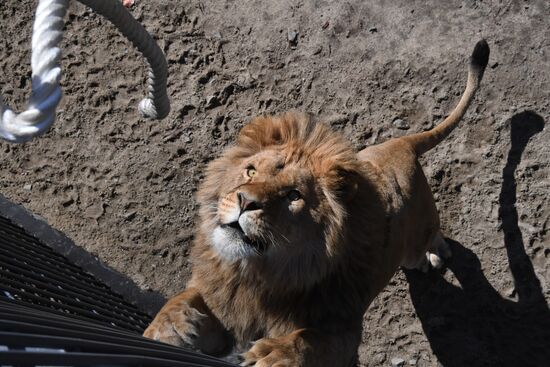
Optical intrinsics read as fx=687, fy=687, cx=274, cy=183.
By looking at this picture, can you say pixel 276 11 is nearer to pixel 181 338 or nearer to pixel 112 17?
pixel 181 338

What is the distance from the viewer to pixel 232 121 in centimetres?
400

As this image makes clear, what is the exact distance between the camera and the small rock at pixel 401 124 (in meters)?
3.84

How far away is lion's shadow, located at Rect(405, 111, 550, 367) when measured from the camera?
3.36 m

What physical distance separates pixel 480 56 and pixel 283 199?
66.6 inches

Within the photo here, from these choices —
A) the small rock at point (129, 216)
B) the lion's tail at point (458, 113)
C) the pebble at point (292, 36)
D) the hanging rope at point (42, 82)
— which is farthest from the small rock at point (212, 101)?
the hanging rope at point (42, 82)

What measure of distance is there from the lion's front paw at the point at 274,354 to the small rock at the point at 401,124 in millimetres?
1942

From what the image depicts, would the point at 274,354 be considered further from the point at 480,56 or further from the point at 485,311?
the point at 480,56

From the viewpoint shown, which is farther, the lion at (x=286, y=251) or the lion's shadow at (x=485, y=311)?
the lion's shadow at (x=485, y=311)

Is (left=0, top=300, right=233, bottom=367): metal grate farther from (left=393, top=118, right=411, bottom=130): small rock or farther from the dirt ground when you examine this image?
(left=393, top=118, right=411, bottom=130): small rock

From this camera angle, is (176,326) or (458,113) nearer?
(176,326)

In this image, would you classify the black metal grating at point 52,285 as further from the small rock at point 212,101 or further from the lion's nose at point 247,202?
the small rock at point 212,101

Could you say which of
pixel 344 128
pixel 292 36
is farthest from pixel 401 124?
pixel 292 36

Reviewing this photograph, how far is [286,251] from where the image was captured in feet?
7.48

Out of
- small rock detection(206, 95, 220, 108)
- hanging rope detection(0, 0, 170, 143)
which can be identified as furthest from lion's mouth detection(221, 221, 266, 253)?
small rock detection(206, 95, 220, 108)
